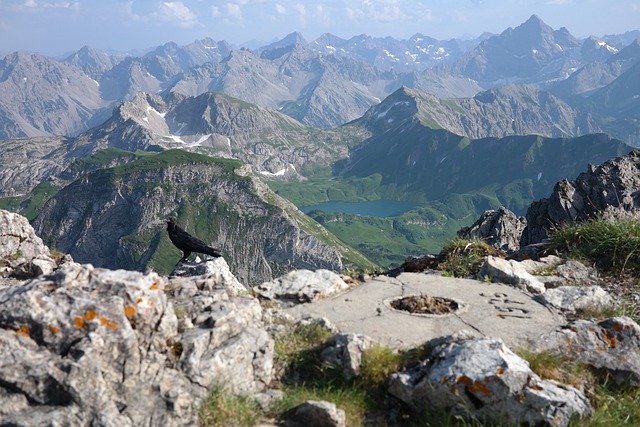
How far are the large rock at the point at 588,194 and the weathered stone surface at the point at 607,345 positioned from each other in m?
35.9

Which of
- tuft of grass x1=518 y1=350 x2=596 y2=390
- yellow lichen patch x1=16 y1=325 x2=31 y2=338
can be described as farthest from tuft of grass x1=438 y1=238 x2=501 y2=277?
yellow lichen patch x1=16 y1=325 x2=31 y2=338

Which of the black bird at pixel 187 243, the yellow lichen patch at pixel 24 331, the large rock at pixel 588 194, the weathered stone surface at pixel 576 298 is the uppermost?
the yellow lichen patch at pixel 24 331

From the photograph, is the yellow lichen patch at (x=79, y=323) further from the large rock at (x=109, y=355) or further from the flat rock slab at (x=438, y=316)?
the flat rock slab at (x=438, y=316)

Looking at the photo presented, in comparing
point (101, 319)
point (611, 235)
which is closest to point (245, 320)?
point (101, 319)

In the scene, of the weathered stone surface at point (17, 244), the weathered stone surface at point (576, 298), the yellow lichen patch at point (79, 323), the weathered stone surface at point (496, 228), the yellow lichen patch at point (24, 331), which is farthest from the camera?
the weathered stone surface at point (496, 228)

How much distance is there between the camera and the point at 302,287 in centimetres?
1409

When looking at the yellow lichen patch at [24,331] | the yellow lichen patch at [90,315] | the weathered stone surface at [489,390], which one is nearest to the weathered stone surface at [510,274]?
the weathered stone surface at [489,390]

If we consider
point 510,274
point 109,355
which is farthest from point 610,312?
point 109,355

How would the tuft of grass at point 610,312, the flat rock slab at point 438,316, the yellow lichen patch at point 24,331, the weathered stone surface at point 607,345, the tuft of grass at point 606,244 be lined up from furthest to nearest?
the tuft of grass at point 606,244, the tuft of grass at point 610,312, the flat rock slab at point 438,316, the weathered stone surface at point 607,345, the yellow lichen patch at point 24,331

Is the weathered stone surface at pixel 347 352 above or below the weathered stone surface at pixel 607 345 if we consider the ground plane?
below

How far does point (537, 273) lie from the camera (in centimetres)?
1564

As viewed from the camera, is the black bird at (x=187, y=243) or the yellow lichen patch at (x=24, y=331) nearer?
the yellow lichen patch at (x=24, y=331)

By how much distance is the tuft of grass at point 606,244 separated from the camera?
15.3m

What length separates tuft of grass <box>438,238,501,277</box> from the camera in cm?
1628
